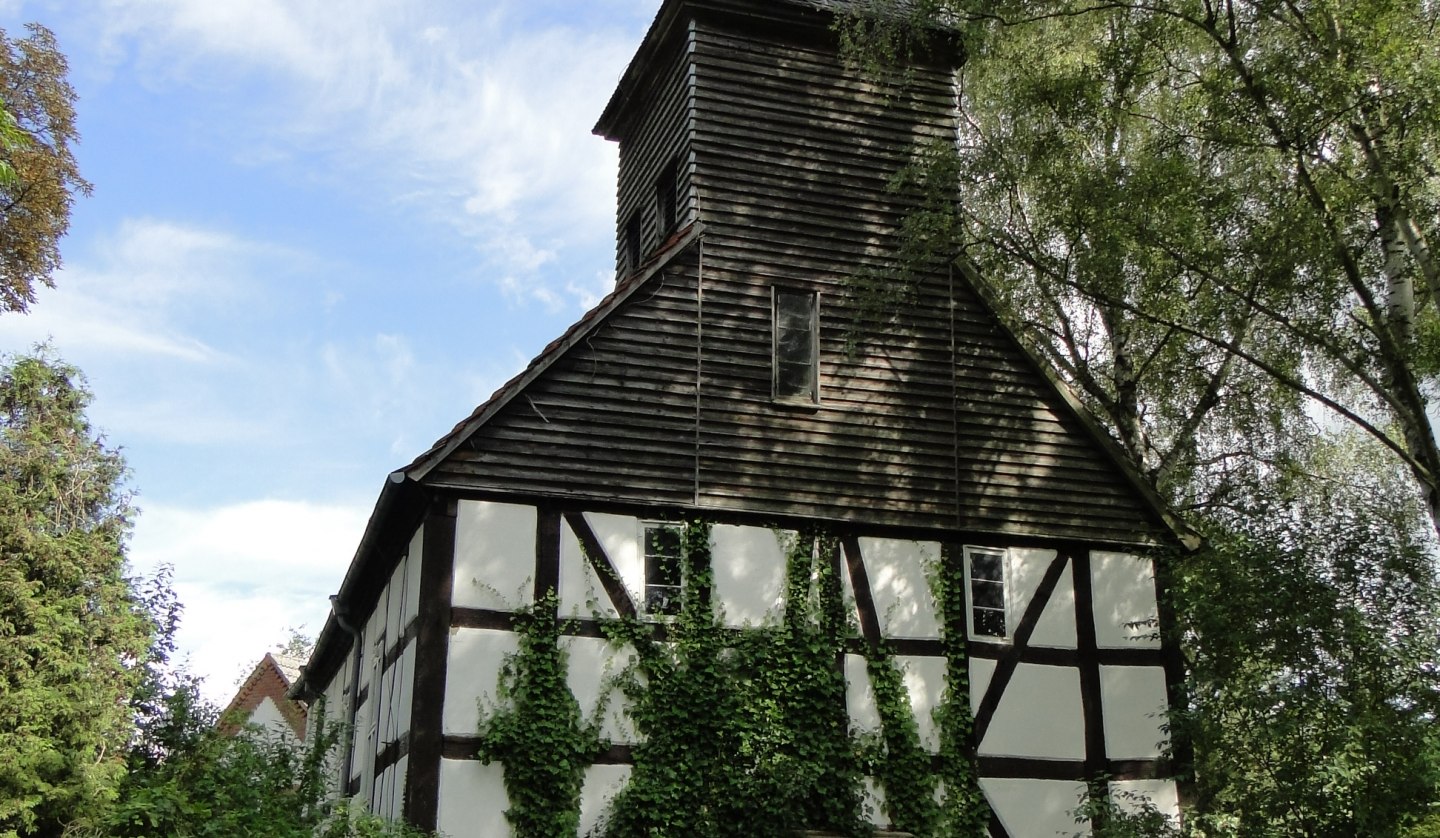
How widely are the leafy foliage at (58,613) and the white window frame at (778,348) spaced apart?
7674 millimetres

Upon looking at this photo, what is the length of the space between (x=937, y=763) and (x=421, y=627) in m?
5.32

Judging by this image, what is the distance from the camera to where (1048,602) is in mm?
15703

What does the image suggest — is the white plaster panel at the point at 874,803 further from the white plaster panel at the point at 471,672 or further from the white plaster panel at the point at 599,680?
the white plaster panel at the point at 471,672

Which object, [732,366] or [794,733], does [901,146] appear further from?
[794,733]

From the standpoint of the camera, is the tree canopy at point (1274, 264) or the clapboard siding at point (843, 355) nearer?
the tree canopy at point (1274, 264)

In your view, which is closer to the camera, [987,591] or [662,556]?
[662,556]

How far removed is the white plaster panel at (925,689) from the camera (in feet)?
48.2

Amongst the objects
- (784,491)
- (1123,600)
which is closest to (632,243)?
(784,491)

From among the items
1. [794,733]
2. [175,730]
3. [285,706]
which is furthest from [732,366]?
[285,706]

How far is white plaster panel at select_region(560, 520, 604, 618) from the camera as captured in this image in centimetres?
1409

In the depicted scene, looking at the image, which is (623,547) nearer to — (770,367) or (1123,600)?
(770,367)

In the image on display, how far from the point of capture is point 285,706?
1587 inches

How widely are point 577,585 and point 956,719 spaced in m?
4.12

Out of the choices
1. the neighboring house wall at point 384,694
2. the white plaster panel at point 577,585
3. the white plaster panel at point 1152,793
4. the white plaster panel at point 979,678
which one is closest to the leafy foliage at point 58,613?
the neighboring house wall at point 384,694
